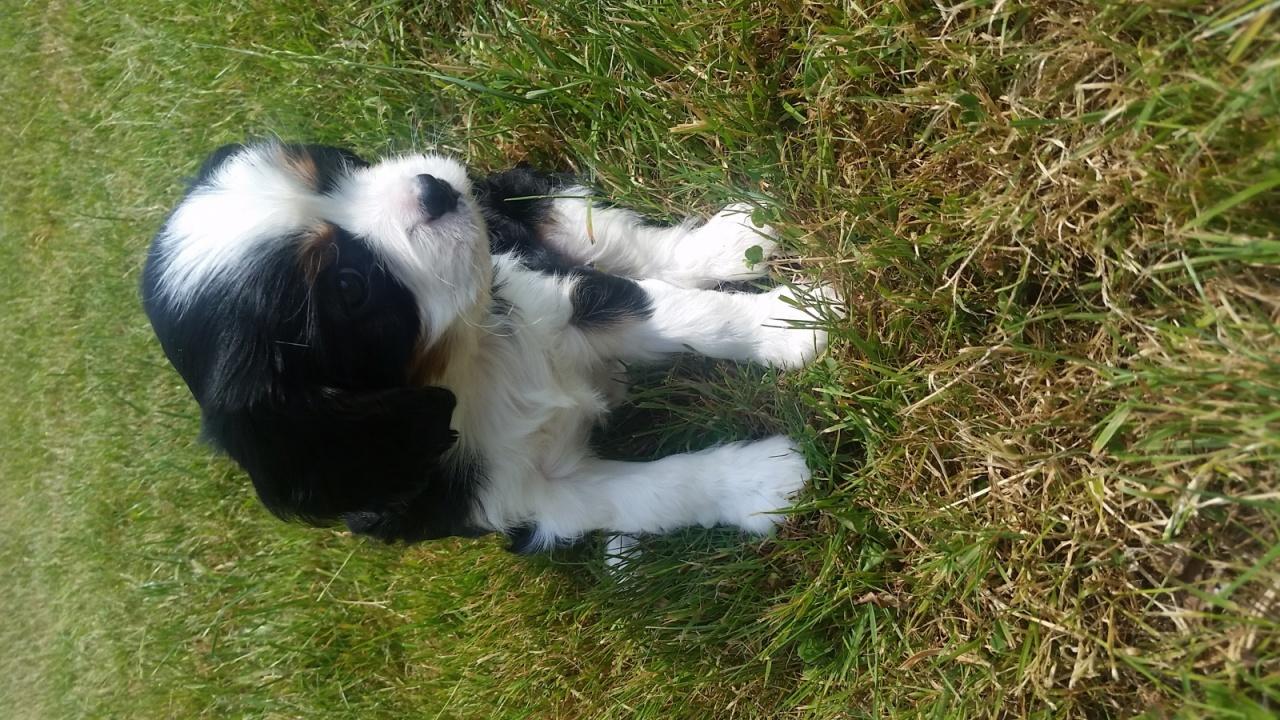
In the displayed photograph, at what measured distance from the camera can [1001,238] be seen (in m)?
1.51

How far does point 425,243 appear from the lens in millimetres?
1545

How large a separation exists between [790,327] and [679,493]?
0.48 m

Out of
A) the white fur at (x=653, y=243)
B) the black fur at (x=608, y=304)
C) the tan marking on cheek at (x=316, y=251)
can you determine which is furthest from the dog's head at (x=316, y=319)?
the white fur at (x=653, y=243)

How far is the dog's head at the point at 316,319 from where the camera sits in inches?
55.8

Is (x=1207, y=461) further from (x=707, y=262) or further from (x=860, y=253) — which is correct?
(x=707, y=262)

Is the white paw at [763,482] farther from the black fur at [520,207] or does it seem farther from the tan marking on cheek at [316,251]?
the tan marking on cheek at [316,251]

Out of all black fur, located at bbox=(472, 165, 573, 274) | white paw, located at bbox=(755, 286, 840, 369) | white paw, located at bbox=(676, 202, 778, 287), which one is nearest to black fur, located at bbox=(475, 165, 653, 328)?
black fur, located at bbox=(472, 165, 573, 274)

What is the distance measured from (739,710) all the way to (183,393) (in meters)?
2.56

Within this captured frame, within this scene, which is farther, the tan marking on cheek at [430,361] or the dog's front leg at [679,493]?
the dog's front leg at [679,493]

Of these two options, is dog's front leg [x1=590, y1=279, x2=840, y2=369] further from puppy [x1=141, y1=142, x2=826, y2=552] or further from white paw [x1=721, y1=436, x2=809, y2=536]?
white paw [x1=721, y1=436, x2=809, y2=536]

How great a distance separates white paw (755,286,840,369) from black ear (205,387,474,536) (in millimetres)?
786

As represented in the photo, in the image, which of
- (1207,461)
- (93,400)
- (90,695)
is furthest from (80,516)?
(1207,461)

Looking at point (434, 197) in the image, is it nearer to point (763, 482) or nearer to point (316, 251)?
point (316, 251)

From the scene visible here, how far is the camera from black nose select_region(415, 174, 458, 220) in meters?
1.59
